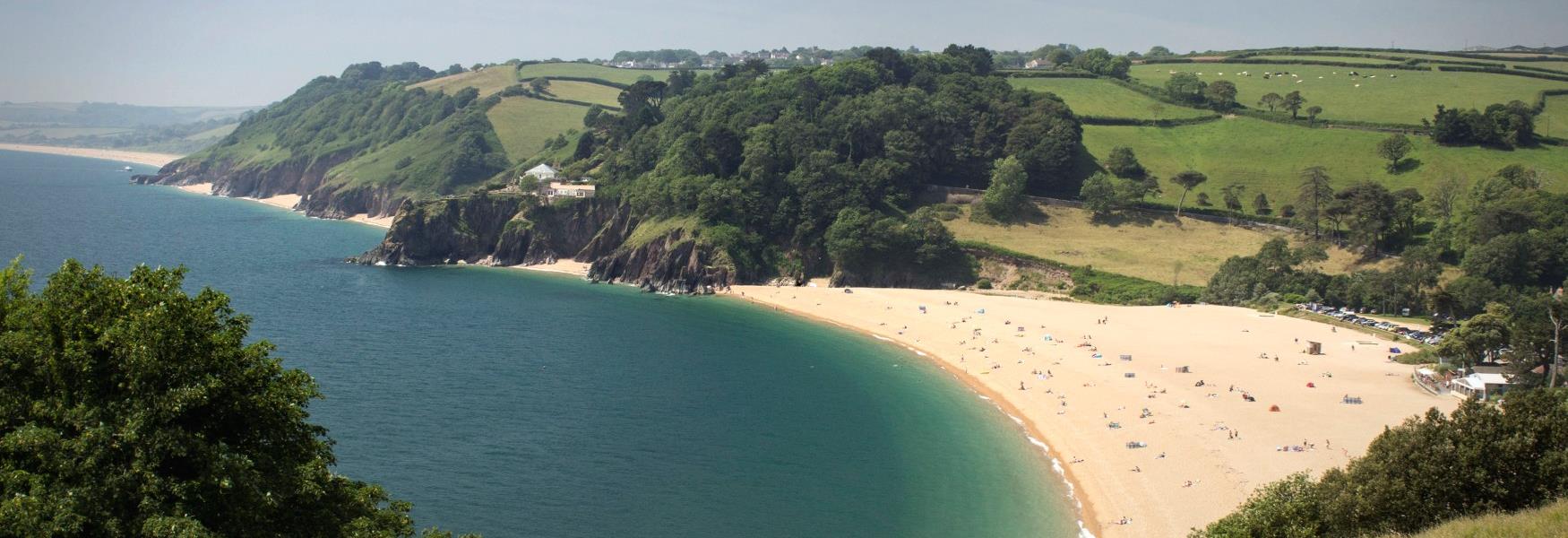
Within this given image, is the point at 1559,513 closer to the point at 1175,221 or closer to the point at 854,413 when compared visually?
the point at 854,413

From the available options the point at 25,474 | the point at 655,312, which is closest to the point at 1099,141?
the point at 655,312

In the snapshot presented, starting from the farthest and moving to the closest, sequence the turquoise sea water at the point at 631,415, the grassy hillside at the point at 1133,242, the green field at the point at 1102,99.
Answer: the green field at the point at 1102,99 → the grassy hillside at the point at 1133,242 → the turquoise sea water at the point at 631,415

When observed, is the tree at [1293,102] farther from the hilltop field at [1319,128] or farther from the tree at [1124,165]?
the tree at [1124,165]

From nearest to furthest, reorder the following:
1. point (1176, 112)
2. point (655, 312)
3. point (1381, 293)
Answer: point (1381, 293), point (655, 312), point (1176, 112)

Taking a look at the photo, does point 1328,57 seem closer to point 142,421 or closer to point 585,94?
point 585,94

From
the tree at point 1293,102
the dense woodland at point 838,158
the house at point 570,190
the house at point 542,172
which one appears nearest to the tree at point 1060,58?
the dense woodland at point 838,158

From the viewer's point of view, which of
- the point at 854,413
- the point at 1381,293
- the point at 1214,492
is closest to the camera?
the point at 1214,492

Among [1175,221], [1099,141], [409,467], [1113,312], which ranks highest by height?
[1099,141]
